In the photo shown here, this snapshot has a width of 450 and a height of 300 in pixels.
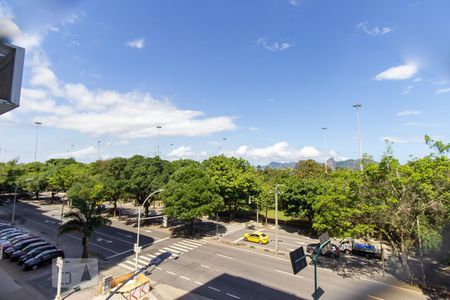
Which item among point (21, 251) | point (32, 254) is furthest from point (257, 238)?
point (21, 251)

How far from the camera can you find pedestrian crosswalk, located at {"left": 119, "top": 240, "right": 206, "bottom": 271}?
24234 millimetres

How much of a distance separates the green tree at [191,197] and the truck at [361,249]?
621 inches

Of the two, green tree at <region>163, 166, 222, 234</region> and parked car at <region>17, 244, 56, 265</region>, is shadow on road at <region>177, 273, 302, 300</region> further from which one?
parked car at <region>17, 244, 56, 265</region>

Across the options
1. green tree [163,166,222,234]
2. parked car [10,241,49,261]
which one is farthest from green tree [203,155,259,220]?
parked car [10,241,49,261]

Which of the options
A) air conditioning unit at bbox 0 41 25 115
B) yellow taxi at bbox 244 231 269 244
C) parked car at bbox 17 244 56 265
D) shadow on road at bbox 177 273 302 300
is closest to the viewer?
air conditioning unit at bbox 0 41 25 115

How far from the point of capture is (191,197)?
31.8 m

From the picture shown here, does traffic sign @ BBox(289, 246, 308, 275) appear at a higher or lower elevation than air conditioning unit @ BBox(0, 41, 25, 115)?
lower

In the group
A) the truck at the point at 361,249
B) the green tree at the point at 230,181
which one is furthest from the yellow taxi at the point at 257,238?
the green tree at the point at 230,181

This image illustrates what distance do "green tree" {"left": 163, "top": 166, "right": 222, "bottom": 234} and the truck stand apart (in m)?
15.8

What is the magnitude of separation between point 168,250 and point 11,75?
2307cm

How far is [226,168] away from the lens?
4334 centimetres

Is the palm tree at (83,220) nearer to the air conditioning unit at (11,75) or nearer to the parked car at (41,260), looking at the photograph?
the parked car at (41,260)

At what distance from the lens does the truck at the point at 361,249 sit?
2848 cm

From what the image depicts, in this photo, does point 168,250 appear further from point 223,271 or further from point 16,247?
point 16,247
